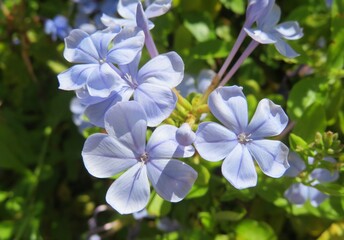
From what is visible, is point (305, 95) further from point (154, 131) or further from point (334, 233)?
point (154, 131)

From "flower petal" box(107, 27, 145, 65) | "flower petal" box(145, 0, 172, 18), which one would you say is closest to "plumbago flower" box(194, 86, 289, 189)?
"flower petal" box(107, 27, 145, 65)

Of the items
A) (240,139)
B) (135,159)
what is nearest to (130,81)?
(135,159)

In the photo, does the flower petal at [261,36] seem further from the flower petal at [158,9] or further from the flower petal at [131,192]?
the flower petal at [131,192]

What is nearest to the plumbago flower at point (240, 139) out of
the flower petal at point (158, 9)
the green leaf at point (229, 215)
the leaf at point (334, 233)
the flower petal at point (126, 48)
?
the flower petal at point (126, 48)

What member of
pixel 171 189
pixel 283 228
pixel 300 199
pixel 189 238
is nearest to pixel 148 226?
pixel 189 238

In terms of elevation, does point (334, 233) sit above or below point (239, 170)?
below
